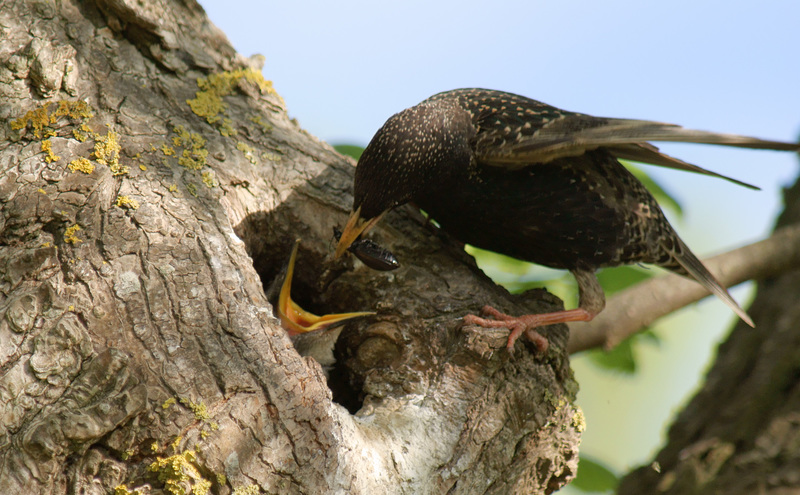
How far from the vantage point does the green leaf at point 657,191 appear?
336 centimetres

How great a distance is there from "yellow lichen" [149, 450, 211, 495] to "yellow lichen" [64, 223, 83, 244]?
80 cm

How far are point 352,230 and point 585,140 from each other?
1.11 metres

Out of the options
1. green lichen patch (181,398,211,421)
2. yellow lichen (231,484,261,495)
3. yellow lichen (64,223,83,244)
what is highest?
yellow lichen (64,223,83,244)

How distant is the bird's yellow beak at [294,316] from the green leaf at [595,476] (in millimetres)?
1419

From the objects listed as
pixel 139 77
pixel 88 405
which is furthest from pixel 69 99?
pixel 88 405

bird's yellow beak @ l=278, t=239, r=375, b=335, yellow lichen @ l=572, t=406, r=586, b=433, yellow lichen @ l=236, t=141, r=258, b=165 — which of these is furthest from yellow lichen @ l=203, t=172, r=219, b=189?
yellow lichen @ l=572, t=406, r=586, b=433

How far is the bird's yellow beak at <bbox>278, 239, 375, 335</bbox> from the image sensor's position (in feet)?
9.52

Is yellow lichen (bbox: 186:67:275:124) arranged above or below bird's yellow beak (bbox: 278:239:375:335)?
above

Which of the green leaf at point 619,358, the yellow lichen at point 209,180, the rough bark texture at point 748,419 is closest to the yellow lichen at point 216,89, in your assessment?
the yellow lichen at point 209,180

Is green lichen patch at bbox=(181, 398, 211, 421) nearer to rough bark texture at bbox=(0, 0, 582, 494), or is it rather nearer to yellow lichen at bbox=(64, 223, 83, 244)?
rough bark texture at bbox=(0, 0, 582, 494)

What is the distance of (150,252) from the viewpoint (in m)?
2.21

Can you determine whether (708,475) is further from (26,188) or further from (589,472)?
(26,188)

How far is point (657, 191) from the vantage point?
3.46 meters

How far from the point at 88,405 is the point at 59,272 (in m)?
0.49
